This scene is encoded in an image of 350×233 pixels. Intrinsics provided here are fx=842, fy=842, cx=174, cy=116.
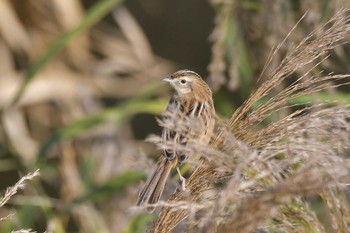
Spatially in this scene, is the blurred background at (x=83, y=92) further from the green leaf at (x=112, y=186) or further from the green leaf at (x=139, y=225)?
the green leaf at (x=139, y=225)

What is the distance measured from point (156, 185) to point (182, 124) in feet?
2.33

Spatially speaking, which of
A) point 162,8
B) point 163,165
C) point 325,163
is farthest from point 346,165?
point 162,8

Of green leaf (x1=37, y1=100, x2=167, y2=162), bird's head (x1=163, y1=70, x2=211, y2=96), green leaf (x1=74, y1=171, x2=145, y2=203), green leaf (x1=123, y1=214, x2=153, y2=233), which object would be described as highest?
green leaf (x1=37, y1=100, x2=167, y2=162)

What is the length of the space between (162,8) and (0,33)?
259cm

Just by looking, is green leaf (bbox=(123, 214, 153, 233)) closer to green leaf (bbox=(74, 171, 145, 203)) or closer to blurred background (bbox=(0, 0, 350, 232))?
green leaf (bbox=(74, 171, 145, 203))

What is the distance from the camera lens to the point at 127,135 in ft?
19.7

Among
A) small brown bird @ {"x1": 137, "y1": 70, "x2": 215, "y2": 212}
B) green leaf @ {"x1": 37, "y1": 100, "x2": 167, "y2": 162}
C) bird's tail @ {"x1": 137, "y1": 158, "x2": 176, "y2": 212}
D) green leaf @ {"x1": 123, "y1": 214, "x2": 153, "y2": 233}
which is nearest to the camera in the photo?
small brown bird @ {"x1": 137, "y1": 70, "x2": 215, "y2": 212}

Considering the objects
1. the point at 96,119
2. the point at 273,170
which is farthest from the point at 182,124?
the point at 96,119

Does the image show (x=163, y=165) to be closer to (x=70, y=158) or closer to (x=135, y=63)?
(x=70, y=158)

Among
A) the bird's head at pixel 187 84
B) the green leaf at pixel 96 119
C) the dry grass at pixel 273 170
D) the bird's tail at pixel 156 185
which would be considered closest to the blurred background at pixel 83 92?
the green leaf at pixel 96 119

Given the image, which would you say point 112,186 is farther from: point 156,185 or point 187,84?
point 156,185

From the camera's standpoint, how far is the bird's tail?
2625 millimetres

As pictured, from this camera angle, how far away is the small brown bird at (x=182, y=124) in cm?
201

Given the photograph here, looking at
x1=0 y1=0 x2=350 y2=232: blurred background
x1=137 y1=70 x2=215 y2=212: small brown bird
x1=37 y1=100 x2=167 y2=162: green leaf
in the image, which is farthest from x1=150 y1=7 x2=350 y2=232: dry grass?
x1=37 y1=100 x2=167 y2=162: green leaf
